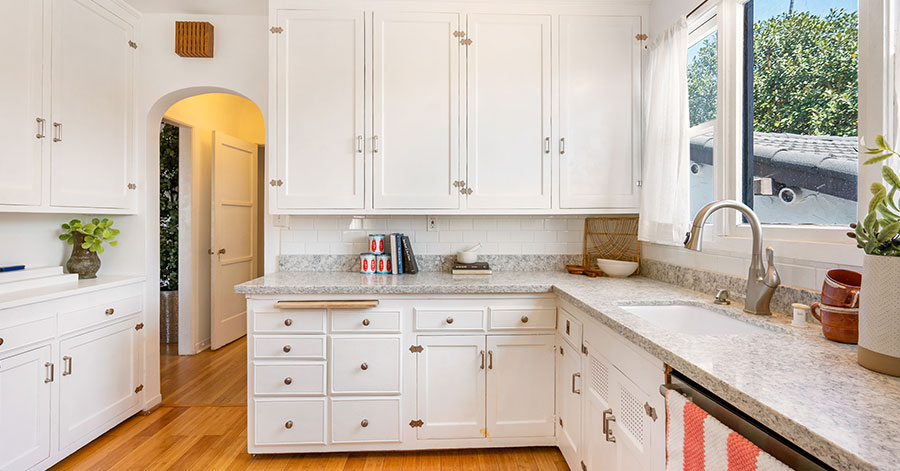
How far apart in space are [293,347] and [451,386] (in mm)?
841

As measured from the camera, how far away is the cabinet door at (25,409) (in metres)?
1.85

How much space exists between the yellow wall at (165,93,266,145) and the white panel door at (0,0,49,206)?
1.42 m

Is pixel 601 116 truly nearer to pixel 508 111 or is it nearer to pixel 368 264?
pixel 508 111

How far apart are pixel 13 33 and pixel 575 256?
10.6ft

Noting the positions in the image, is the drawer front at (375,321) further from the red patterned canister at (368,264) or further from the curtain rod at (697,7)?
the curtain rod at (697,7)

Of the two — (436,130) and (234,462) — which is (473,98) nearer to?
(436,130)

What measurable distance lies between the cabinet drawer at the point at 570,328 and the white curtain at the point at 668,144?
655mm

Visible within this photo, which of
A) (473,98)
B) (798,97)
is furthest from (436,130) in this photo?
(798,97)

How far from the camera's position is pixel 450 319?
2213mm

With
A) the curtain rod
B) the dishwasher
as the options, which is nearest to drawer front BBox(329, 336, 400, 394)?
the dishwasher

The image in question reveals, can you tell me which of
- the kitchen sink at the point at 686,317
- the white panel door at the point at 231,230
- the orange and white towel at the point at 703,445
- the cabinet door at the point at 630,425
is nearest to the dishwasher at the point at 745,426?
the orange and white towel at the point at 703,445

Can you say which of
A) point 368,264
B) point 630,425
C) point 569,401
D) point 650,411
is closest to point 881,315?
point 650,411

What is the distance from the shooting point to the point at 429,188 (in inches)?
98.4

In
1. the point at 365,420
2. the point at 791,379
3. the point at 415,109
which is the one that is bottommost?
the point at 365,420
